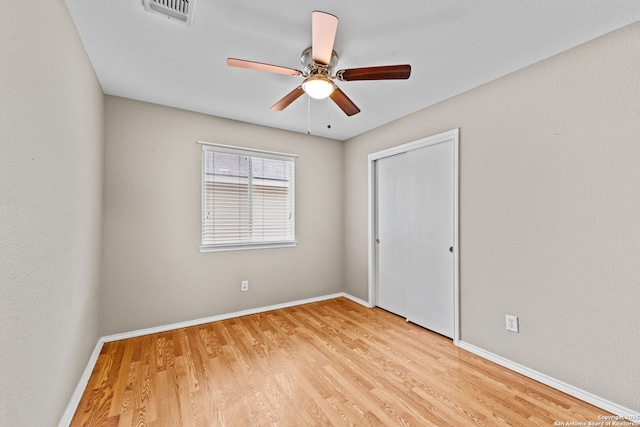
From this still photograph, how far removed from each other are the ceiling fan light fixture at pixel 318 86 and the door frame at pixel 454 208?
144 centimetres

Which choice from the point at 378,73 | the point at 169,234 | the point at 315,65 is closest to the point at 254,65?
the point at 315,65

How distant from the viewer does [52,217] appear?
1373 mm

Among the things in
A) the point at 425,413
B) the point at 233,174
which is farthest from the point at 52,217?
the point at 425,413

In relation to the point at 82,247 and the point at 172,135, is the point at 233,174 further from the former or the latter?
the point at 82,247

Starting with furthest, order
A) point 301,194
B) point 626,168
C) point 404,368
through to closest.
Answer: point 301,194, point 404,368, point 626,168

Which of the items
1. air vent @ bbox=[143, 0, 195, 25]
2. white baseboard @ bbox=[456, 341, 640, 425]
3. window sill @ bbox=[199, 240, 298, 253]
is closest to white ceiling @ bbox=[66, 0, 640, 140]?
air vent @ bbox=[143, 0, 195, 25]

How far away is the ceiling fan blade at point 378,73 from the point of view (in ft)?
5.52

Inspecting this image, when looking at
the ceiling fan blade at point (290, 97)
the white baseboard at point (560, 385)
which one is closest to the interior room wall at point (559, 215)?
the white baseboard at point (560, 385)

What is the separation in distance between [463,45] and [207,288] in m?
3.36

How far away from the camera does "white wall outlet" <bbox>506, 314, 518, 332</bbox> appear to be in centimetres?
217

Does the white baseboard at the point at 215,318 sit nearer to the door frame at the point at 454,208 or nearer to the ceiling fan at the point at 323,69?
the door frame at the point at 454,208

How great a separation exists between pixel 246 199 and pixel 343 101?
186cm

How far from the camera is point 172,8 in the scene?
1.58 meters

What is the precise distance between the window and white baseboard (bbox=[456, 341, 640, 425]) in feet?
7.94
